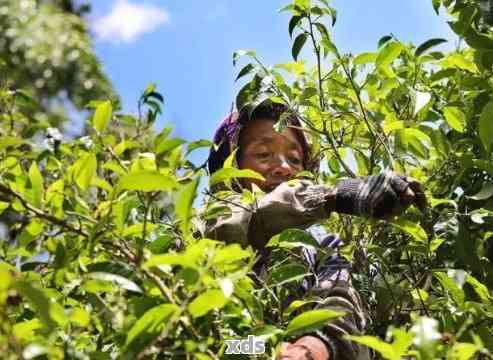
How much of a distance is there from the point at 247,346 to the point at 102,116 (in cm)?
33

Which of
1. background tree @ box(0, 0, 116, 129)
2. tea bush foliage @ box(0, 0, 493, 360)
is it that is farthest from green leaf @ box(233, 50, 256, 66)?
background tree @ box(0, 0, 116, 129)

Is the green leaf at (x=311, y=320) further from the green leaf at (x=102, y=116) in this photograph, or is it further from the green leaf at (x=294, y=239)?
the green leaf at (x=102, y=116)

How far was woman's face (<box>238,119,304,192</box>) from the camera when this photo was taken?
1354mm

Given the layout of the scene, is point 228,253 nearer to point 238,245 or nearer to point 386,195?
point 238,245

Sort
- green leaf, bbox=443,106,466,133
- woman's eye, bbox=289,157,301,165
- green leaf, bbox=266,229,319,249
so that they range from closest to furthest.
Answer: green leaf, bbox=266,229,319,249 → green leaf, bbox=443,106,466,133 → woman's eye, bbox=289,157,301,165

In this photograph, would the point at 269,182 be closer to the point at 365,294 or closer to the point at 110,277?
the point at 365,294

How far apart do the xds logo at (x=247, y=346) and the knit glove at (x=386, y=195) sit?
10.2 inches

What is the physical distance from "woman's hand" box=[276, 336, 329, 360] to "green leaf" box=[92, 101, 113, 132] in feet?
1.04

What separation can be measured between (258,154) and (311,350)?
1.71 feet

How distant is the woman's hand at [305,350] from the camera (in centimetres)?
88

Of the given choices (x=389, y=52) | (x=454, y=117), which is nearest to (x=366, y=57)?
(x=389, y=52)

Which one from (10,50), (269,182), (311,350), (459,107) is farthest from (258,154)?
(10,50)

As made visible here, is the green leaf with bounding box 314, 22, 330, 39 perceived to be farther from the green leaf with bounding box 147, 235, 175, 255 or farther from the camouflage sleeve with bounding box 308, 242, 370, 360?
the green leaf with bounding box 147, 235, 175, 255

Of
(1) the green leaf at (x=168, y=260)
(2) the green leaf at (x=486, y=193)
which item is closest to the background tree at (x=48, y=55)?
(2) the green leaf at (x=486, y=193)
